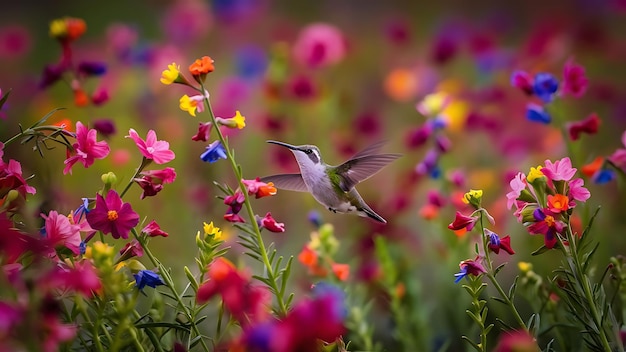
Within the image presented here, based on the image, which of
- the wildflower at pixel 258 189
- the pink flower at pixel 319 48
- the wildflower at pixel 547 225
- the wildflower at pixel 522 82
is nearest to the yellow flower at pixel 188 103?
the wildflower at pixel 258 189

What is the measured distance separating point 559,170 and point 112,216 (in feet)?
1.89

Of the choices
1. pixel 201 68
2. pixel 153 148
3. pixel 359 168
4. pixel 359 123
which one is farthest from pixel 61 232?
pixel 359 123

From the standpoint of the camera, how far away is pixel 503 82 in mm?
3131

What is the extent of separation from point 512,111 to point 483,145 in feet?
0.87

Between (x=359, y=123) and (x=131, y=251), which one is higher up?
(x=131, y=251)

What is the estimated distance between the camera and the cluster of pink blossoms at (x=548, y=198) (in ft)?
2.94

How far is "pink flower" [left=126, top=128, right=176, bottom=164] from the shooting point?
0.96 m

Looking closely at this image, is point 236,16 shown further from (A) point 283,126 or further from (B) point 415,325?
(B) point 415,325

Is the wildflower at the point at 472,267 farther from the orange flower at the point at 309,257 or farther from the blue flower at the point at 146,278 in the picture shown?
the orange flower at the point at 309,257

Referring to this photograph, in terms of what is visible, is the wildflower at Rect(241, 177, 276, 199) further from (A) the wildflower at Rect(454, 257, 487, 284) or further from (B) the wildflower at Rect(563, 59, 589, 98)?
(B) the wildflower at Rect(563, 59, 589, 98)

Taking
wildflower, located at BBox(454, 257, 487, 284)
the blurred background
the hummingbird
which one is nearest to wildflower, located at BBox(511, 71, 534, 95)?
the blurred background

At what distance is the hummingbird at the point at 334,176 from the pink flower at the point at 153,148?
242 mm

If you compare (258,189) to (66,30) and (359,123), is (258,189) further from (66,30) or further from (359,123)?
(359,123)

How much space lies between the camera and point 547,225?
0.90 m
